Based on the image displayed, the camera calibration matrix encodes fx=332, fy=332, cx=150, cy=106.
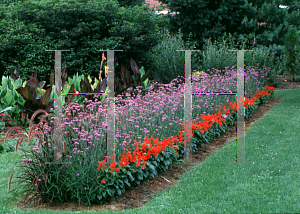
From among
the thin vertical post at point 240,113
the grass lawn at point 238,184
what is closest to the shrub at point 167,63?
the thin vertical post at point 240,113

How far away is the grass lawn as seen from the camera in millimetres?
3561

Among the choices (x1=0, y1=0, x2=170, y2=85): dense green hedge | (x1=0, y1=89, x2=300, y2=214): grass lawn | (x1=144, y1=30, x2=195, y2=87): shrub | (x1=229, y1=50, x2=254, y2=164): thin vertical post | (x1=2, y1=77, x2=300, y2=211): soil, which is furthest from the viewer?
(x1=144, y1=30, x2=195, y2=87): shrub

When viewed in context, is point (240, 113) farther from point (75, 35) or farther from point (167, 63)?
point (75, 35)

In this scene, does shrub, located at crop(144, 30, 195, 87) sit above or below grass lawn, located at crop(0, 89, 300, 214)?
above

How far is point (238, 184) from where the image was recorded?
414 centimetres

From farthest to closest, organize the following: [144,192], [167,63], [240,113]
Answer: [167,63] → [240,113] → [144,192]

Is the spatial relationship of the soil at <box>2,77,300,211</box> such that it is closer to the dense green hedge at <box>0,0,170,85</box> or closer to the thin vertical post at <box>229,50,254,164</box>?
the thin vertical post at <box>229,50,254,164</box>

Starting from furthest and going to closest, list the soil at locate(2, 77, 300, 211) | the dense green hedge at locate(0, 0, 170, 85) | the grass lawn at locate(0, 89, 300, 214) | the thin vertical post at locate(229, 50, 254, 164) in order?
1. the dense green hedge at locate(0, 0, 170, 85)
2. the thin vertical post at locate(229, 50, 254, 164)
3. the soil at locate(2, 77, 300, 211)
4. the grass lawn at locate(0, 89, 300, 214)

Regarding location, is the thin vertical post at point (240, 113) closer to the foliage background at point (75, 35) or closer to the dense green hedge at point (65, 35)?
the foliage background at point (75, 35)

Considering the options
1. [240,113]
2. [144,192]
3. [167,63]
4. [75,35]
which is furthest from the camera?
[167,63]

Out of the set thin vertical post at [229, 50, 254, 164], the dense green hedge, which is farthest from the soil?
the dense green hedge

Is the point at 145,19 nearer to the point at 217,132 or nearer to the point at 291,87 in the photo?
the point at 217,132

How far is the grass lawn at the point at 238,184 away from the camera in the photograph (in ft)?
11.7

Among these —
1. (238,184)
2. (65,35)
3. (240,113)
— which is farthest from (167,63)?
(238,184)
